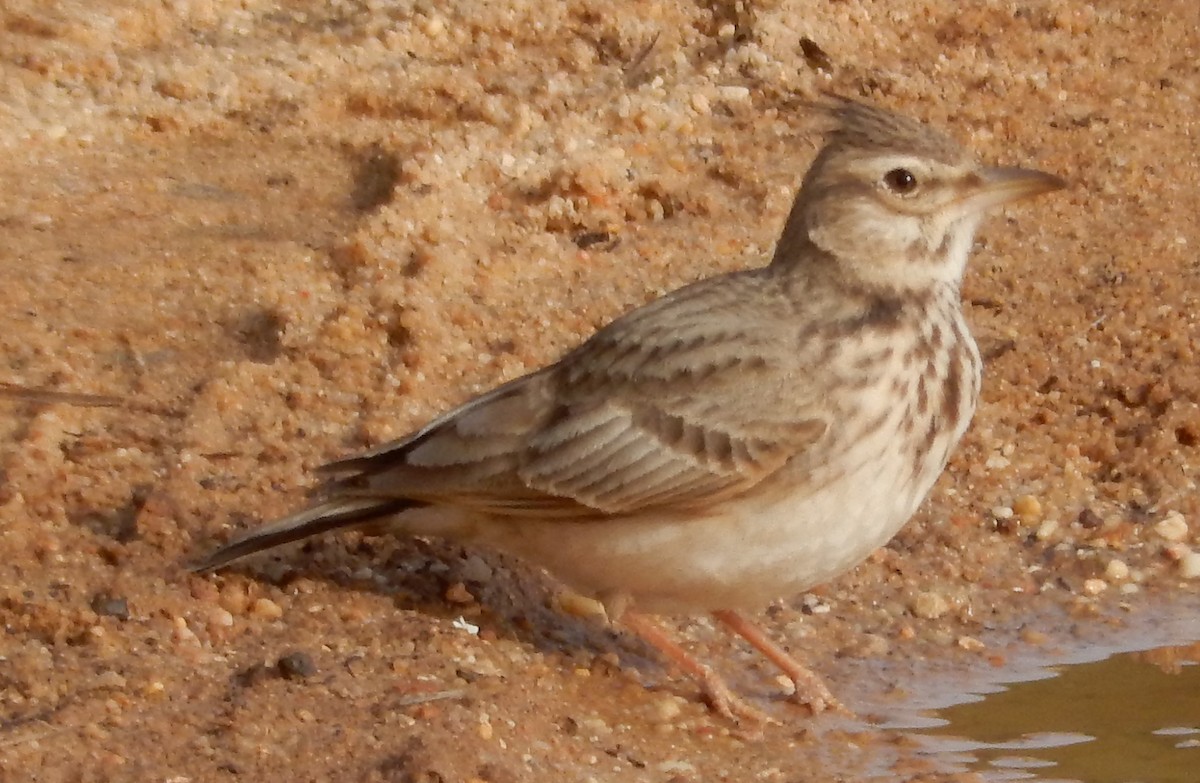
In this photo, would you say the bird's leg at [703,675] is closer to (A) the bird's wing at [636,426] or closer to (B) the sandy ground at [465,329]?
(B) the sandy ground at [465,329]

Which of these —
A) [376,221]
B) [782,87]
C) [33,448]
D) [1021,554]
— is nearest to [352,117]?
[376,221]

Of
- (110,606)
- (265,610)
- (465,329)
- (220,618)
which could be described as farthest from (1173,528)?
(110,606)

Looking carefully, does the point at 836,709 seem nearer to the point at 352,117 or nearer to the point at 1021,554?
the point at 1021,554

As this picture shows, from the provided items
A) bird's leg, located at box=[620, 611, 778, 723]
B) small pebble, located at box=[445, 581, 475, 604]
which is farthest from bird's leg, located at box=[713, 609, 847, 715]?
small pebble, located at box=[445, 581, 475, 604]

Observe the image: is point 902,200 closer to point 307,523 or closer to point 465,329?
point 307,523

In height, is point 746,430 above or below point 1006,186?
below

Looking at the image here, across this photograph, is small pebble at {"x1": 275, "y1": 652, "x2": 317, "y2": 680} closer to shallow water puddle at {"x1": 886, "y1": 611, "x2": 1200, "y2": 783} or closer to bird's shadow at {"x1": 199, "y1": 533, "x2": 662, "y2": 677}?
bird's shadow at {"x1": 199, "y1": 533, "x2": 662, "y2": 677}

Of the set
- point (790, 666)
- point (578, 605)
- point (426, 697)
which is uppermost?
point (790, 666)
